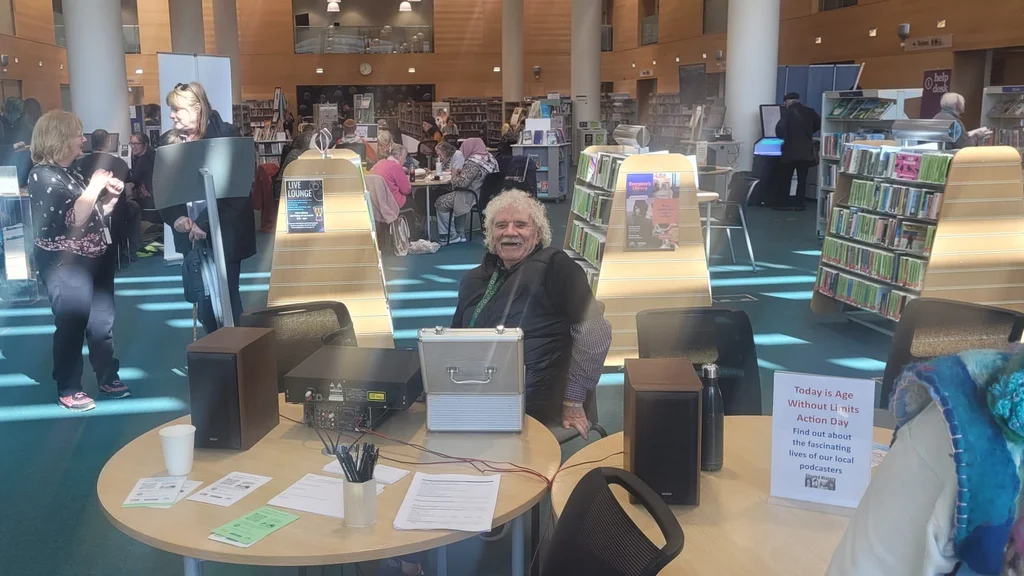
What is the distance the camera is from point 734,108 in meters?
Result: 13.1

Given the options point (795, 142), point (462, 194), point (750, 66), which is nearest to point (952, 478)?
point (462, 194)

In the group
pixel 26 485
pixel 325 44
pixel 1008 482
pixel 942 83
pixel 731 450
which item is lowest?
pixel 26 485

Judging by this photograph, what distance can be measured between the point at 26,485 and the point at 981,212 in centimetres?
544

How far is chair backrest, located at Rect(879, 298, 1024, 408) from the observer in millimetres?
3318

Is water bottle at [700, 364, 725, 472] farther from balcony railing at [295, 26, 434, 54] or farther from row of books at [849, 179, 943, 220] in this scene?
balcony railing at [295, 26, 434, 54]

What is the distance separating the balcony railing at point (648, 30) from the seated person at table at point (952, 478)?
24.6 m

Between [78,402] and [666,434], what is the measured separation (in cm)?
394

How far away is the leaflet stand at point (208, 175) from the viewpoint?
11.8ft

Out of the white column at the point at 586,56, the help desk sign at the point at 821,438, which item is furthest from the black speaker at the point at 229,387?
the white column at the point at 586,56

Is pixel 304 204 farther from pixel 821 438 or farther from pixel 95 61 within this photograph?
pixel 95 61

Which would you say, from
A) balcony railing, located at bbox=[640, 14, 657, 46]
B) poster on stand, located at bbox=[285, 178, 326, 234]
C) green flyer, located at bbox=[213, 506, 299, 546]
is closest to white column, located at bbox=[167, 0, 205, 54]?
balcony railing, located at bbox=[640, 14, 657, 46]

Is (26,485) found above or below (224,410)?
below

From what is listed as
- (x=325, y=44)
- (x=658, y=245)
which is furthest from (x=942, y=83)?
(x=325, y=44)

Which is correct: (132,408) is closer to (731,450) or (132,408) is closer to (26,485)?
(26,485)
